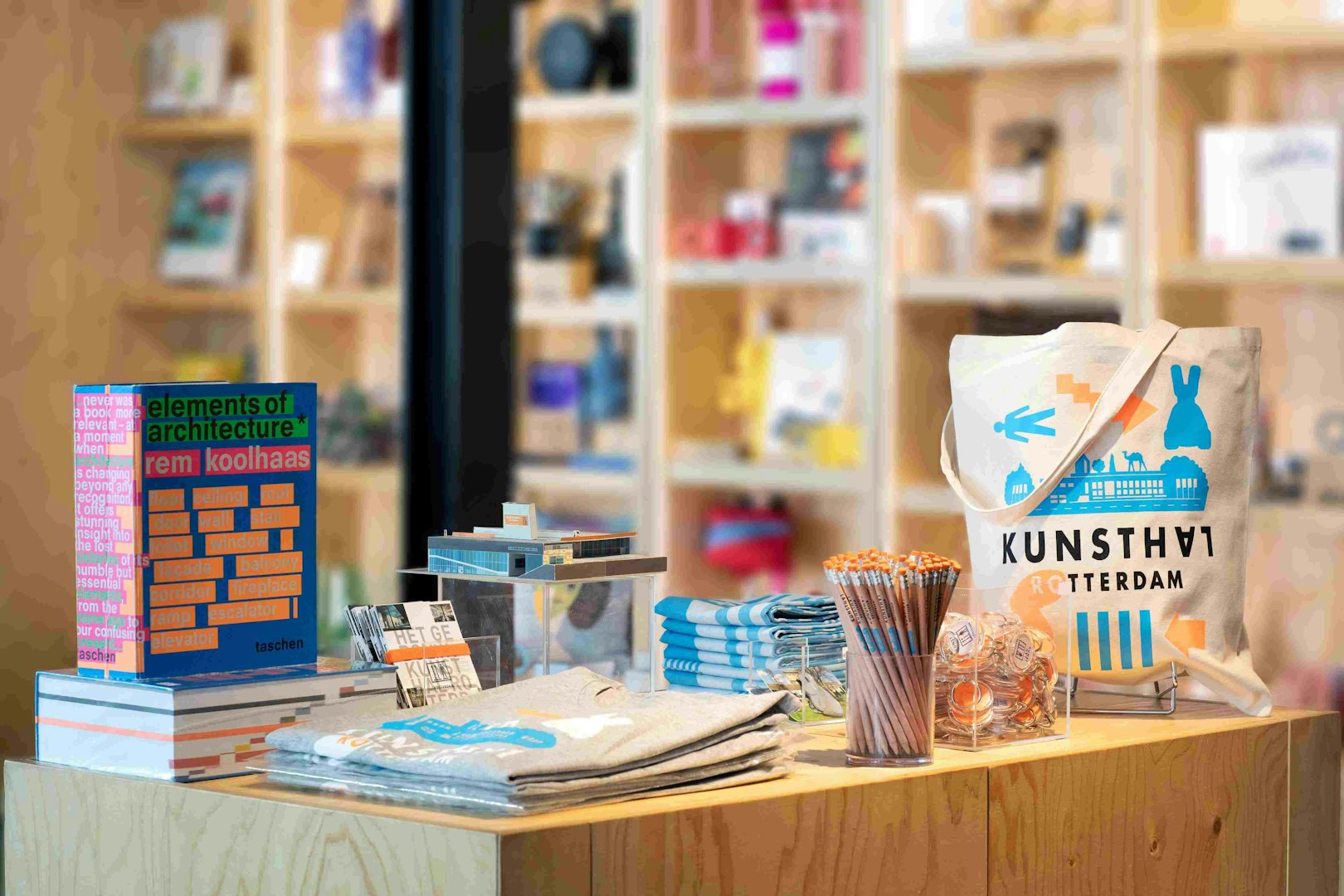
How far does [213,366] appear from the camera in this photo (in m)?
4.52

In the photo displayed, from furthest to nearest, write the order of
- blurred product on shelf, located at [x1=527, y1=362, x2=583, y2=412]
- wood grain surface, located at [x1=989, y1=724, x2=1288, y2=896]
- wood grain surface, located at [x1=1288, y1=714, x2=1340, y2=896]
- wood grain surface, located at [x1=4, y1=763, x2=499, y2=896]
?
blurred product on shelf, located at [x1=527, y1=362, x2=583, y2=412], wood grain surface, located at [x1=1288, y1=714, x2=1340, y2=896], wood grain surface, located at [x1=989, y1=724, x2=1288, y2=896], wood grain surface, located at [x1=4, y1=763, x2=499, y2=896]

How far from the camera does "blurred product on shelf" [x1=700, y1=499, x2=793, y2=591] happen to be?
433cm

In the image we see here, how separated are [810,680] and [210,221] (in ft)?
11.2

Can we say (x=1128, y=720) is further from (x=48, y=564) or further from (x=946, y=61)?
(x=48, y=564)

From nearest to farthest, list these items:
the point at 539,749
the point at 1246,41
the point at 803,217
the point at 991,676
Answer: the point at 539,749 → the point at 991,676 → the point at 1246,41 → the point at 803,217

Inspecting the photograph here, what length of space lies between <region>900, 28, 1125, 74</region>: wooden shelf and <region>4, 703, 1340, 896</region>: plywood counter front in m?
2.28

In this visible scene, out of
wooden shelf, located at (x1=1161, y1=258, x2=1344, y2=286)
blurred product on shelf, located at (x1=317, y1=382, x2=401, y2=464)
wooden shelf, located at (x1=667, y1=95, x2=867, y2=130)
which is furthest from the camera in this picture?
blurred product on shelf, located at (x1=317, y1=382, x2=401, y2=464)

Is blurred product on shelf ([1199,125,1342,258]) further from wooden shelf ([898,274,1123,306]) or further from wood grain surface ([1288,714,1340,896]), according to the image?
wood grain surface ([1288,714,1340,896])

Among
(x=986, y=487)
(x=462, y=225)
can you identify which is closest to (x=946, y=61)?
(x=462, y=225)

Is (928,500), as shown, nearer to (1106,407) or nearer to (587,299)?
(587,299)

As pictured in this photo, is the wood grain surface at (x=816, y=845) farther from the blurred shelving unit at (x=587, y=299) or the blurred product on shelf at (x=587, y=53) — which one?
the blurred product on shelf at (x=587, y=53)

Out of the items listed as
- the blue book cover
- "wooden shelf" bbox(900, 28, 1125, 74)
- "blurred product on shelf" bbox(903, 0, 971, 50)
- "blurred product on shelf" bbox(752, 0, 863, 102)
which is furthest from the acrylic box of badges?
"blurred product on shelf" bbox(752, 0, 863, 102)

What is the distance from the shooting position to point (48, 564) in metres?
3.78

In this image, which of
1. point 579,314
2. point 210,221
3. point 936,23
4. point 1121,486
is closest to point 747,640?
point 1121,486
